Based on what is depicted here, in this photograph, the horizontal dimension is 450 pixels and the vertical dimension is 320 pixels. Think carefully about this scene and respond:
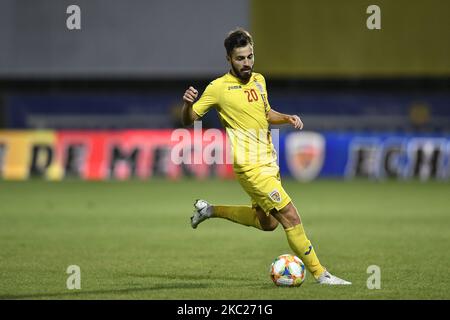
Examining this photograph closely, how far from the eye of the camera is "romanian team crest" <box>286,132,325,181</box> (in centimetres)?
2628

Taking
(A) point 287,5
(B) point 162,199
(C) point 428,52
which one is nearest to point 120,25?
(A) point 287,5

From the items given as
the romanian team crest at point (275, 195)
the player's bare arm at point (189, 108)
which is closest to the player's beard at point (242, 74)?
the player's bare arm at point (189, 108)

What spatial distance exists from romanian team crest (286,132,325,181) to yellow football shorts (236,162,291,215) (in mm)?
16659

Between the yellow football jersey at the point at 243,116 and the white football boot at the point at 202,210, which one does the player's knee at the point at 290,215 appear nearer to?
the yellow football jersey at the point at 243,116

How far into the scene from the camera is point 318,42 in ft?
106

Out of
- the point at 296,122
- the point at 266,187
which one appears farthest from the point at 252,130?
the point at 266,187

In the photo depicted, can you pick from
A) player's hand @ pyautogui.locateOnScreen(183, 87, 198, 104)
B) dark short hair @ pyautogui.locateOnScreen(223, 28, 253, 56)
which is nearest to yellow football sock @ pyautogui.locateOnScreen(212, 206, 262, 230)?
player's hand @ pyautogui.locateOnScreen(183, 87, 198, 104)

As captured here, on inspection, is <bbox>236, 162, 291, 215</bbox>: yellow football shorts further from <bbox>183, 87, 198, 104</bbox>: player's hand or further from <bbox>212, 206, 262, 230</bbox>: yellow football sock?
<bbox>183, 87, 198, 104</bbox>: player's hand

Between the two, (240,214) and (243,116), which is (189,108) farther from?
(240,214)

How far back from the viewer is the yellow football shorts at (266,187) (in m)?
9.44

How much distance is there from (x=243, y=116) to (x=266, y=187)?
71cm

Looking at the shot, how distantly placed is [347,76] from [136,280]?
23.4 m

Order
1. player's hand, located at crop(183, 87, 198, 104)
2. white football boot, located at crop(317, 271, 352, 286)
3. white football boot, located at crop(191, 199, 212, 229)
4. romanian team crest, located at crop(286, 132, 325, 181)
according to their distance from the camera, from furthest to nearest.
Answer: romanian team crest, located at crop(286, 132, 325, 181)
white football boot, located at crop(191, 199, 212, 229)
white football boot, located at crop(317, 271, 352, 286)
player's hand, located at crop(183, 87, 198, 104)

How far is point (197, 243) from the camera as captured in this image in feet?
44.5
